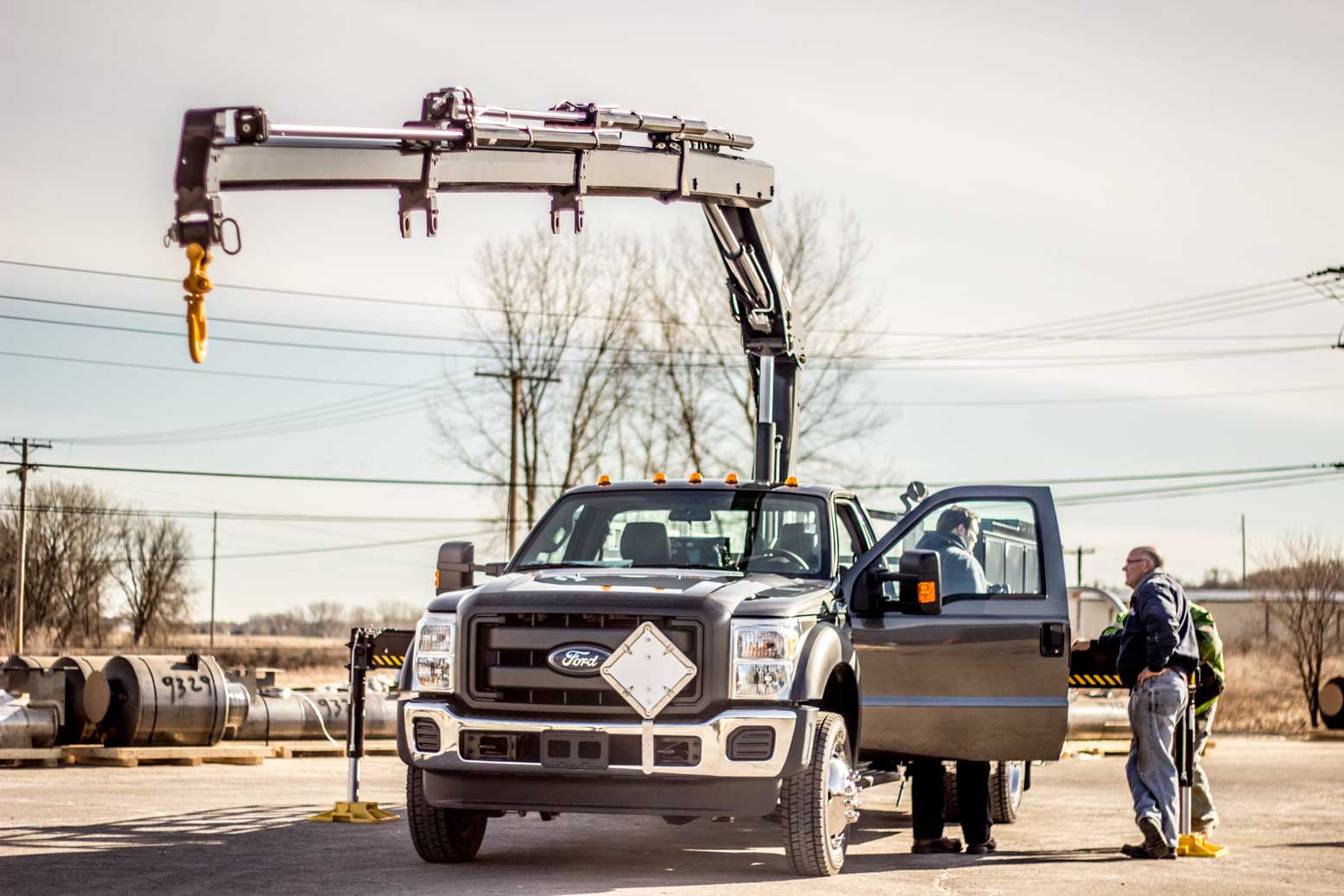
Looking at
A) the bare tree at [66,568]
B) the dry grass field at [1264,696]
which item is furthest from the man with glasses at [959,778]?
the bare tree at [66,568]

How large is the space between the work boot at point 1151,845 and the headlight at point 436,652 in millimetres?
4831

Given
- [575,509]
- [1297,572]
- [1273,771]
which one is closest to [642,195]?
[575,509]

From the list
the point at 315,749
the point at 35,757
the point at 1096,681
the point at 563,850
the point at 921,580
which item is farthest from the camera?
the point at 315,749

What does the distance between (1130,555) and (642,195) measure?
4.60 metres

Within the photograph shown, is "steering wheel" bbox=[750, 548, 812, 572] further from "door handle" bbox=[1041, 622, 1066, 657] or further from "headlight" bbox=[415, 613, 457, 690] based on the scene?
"headlight" bbox=[415, 613, 457, 690]

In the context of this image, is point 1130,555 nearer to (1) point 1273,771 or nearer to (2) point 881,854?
(2) point 881,854

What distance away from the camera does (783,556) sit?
11680 mm

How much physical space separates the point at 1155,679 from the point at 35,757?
495 inches

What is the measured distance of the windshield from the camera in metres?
11.6

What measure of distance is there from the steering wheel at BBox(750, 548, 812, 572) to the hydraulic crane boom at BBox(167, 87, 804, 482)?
2847mm

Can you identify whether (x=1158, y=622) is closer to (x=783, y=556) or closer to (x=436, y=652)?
(x=783, y=556)

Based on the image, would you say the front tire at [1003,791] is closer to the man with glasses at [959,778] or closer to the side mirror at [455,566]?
the man with glasses at [959,778]

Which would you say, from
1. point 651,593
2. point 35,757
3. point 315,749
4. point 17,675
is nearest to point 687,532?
point 651,593

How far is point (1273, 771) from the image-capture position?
2345 cm
